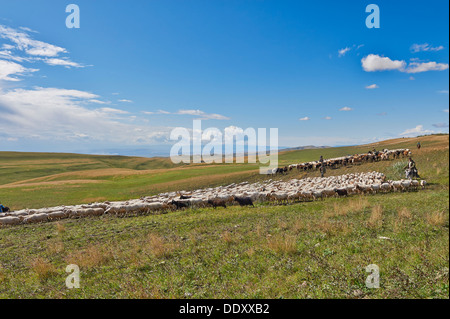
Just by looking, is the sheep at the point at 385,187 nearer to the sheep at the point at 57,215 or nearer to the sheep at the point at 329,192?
the sheep at the point at 329,192

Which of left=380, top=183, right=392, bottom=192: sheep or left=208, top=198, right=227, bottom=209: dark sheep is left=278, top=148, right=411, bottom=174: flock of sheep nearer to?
left=380, top=183, right=392, bottom=192: sheep

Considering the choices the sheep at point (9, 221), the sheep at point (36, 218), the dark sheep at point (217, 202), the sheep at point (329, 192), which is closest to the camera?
the sheep at point (9, 221)

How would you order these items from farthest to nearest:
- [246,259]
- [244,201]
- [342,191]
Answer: [244,201], [342,191], [246,259]

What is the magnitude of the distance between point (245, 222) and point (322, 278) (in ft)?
28.9

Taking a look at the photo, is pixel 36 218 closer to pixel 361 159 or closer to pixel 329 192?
pixel 329 192

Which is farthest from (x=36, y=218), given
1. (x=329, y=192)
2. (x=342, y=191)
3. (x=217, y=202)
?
(x=342, y=191)

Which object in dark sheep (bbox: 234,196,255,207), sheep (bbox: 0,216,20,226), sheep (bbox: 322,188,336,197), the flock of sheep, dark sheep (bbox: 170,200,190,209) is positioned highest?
the flock of sheep

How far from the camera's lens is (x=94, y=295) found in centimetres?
696

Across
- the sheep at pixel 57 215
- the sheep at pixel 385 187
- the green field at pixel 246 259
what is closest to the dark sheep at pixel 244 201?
the green field at pixel 246 259

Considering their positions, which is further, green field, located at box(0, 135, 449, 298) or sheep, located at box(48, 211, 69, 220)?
sheep, located at box(48, 211, 69, 220)

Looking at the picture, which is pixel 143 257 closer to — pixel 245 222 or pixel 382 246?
pixel 245 222

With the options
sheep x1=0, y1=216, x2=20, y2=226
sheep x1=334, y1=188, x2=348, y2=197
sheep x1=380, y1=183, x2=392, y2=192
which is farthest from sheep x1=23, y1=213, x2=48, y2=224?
sheep x1=380, y1=183, x2=392, y2=192
